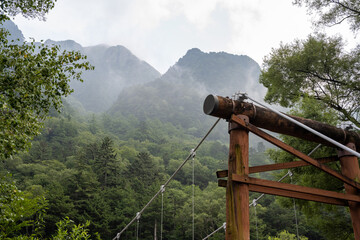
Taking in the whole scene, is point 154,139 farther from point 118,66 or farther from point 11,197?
point 118,66

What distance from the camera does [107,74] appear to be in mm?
170875

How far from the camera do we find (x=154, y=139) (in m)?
72.2

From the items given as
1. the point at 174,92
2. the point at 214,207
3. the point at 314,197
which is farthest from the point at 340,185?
the point at 174,92

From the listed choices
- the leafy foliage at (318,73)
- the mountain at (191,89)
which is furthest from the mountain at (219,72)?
the leafy foliage at (318,73)

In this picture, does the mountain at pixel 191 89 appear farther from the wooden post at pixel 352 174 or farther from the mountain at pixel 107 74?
the wooden post at pixel 352 174

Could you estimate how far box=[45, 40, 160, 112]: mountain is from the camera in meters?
143

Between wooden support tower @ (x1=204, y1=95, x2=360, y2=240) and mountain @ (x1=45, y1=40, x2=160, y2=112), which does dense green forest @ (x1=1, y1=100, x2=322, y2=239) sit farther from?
mountain @ (x1=45, y1=40, x2=160, y2=112)

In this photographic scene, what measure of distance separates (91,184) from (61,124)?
93.5 ft

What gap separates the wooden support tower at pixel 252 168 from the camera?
3.04 m

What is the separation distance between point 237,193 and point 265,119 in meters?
1.12

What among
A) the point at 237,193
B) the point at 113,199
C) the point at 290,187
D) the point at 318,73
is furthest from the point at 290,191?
the point at 113,199

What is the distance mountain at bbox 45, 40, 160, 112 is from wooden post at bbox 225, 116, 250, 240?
447 feet

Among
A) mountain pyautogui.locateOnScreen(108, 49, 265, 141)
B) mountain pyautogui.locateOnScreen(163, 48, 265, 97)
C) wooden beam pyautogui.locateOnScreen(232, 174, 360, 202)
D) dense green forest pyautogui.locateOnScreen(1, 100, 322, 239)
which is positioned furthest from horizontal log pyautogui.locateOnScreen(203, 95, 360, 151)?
mountain pyautogui.locateOnScreen(163, 48, 265, 97)

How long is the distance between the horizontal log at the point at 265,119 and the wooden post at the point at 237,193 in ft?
0.74
